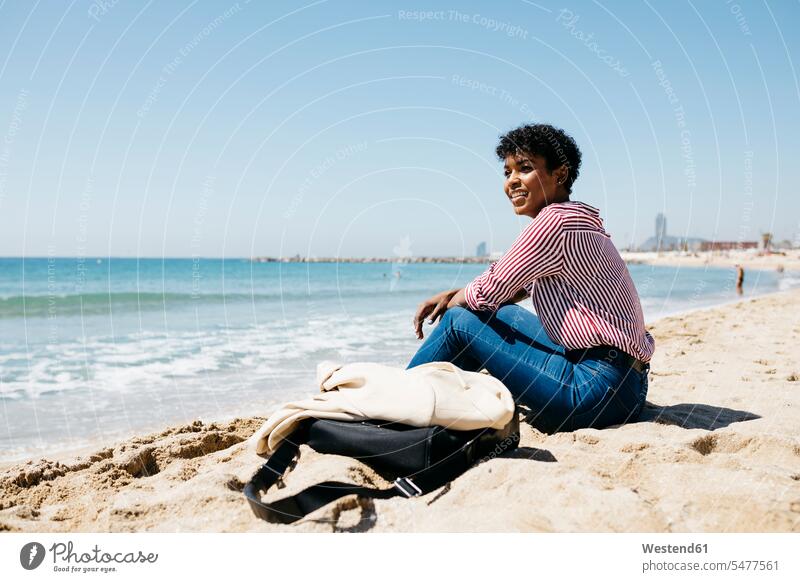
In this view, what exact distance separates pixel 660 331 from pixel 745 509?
621cm

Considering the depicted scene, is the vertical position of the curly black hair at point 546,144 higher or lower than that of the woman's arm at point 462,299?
higher

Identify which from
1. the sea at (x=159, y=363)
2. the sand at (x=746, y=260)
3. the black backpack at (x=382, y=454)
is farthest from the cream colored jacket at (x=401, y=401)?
the sand at (x=746, y=260)

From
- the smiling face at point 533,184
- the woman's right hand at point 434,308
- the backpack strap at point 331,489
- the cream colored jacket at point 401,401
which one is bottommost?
the backpack strap at point 331,489

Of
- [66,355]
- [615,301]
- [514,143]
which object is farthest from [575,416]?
[66,355]

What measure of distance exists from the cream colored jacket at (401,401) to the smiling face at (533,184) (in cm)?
94

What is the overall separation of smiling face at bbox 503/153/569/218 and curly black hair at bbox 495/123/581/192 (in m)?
0.03

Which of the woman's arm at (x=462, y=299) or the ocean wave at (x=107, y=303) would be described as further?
the ocean wave at (x=107, y=303)

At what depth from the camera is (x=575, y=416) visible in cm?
261

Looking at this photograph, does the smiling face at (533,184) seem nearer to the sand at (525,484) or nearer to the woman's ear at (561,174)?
the woman's ear at (561,174)

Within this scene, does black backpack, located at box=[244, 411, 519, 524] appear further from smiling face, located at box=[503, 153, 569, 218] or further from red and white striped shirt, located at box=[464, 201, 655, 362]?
smiling face, located at box=[503, 153, 569, 218]

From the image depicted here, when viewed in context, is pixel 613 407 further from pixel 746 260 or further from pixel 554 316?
pixel 746 260

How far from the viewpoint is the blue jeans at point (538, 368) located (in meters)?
2.54

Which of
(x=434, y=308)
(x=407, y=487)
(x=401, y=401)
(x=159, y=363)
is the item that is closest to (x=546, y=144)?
(x=434, y=308)
